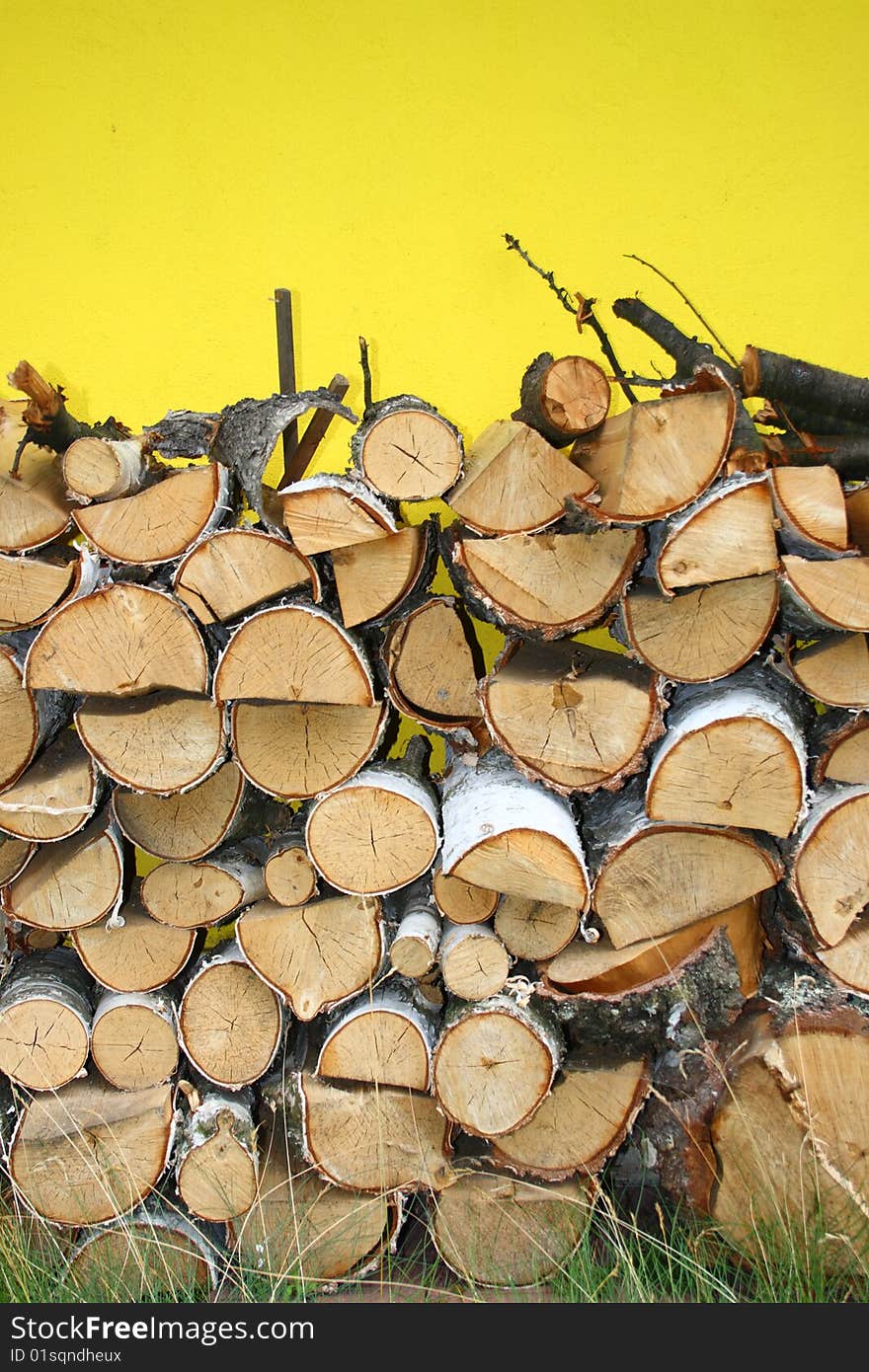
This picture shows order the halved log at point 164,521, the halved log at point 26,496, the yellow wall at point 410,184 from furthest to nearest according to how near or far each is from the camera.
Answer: the yellow wall at point 410,184
the halved log at point 26,496
the halved log at point 164,521

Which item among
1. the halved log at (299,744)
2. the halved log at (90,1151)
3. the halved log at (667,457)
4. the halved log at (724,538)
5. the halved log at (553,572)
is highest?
the halved log at (667,457)

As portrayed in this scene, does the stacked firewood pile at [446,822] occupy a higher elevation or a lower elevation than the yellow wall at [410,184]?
lower

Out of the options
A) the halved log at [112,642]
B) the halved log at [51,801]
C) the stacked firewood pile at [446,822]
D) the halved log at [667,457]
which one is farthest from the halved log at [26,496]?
the halved log at [667,457]

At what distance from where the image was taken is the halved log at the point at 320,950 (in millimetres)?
1926

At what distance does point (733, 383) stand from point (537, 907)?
46.9 inches

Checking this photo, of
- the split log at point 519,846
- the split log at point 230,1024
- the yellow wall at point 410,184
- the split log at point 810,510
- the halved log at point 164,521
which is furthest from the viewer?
the yellow wall at point 410,184

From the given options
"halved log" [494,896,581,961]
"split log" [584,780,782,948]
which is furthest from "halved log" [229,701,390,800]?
"split log" [584,780,782,948]

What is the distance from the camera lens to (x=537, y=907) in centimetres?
185

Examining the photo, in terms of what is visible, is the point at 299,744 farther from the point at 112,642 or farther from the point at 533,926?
the point at 533,926

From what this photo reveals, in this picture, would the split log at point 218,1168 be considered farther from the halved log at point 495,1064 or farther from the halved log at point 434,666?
the halved log at point 434,666

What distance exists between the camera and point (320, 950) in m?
1.93

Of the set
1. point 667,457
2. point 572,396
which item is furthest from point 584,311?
point 667,457

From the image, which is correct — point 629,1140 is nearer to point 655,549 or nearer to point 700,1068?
point 700,1068
